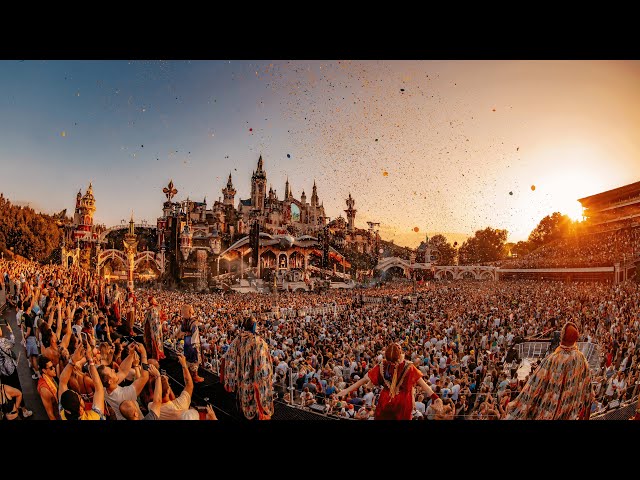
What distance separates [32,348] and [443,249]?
4.21 metres

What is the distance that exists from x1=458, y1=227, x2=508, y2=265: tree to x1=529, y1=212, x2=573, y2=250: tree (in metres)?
0.35

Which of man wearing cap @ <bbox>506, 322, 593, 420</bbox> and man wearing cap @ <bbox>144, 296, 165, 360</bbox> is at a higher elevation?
man wearing cap @ <bbox>144, 296, 165, 360</bbox>

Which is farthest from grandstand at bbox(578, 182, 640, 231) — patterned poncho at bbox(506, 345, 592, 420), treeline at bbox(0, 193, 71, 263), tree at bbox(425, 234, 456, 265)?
treeline at bbox(0, 193, 71, 263)

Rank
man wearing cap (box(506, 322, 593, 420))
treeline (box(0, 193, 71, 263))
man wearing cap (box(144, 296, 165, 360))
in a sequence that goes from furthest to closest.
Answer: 1. treeline (box(0, 193, 71, 263))
2. man wearing cap (box(144, 296, 165, 360))
3. man wearing cap (box(506, 322, 593, 420))

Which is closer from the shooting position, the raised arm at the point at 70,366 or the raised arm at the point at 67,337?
the raised arm at the point at 70,366

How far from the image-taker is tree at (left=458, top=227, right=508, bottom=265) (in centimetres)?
483

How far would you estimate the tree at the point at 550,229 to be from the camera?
486 centimetres

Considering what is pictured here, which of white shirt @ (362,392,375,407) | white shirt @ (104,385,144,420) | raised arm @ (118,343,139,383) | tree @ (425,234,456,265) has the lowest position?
white shirt @ (362,392,375,407)

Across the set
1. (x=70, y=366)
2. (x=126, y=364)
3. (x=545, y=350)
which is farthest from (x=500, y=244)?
(x=70, y=366)

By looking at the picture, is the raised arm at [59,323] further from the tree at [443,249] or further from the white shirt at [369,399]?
the tree at [443,249]

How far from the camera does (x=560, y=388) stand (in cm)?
371

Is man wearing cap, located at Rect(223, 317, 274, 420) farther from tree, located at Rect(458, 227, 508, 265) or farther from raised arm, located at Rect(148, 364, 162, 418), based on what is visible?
tree, located at Rect(458, 227, 508, 265)

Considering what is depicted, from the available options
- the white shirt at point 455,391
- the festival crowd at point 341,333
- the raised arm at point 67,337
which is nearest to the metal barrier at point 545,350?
the festival crowd at point 341,333

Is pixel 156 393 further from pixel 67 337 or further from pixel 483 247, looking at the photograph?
pixel 483 247
